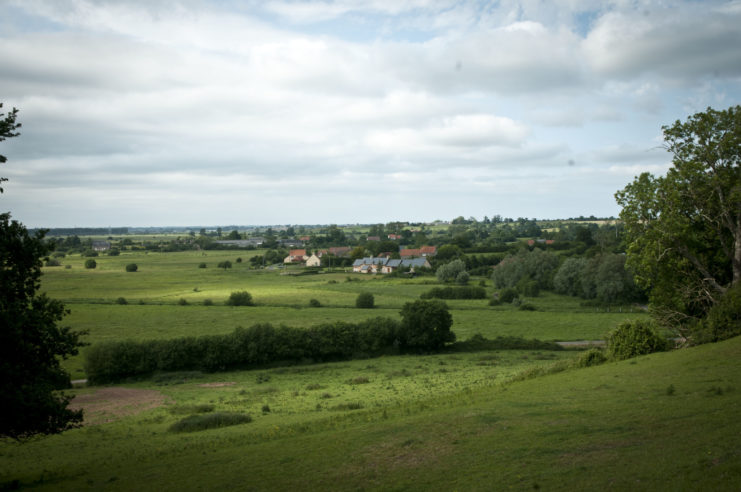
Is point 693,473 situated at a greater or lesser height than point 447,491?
greater

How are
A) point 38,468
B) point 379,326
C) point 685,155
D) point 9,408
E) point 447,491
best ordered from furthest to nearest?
1. point 379,326
2. point 685,155
3. point 38,468
4. point 9,408
5. point 447,491

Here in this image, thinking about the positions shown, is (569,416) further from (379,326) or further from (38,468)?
(379,326)

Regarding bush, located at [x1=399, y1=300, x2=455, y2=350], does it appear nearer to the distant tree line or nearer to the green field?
the distant tree line

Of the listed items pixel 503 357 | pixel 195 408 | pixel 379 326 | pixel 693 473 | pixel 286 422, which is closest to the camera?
pixel 693 473

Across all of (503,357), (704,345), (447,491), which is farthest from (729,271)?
(447,491)

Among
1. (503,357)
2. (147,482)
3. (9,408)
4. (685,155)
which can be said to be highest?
(685,155)

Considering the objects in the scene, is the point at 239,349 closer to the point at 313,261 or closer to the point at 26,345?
the point at 26,345

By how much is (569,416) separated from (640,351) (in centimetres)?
1513

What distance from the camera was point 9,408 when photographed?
1514cm

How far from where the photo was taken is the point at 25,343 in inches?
633

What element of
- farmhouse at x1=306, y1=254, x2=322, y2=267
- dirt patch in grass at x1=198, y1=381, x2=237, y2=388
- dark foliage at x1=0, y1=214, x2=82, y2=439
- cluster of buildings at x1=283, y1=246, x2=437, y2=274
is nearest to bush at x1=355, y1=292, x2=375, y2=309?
dirt patch in grass at x1=198, y1=381, x2=237, y2=388

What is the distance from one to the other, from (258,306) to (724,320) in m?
66.9

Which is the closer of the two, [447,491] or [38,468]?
[447,491]

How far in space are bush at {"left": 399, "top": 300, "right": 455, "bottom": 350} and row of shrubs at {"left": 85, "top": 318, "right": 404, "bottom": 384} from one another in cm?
194
